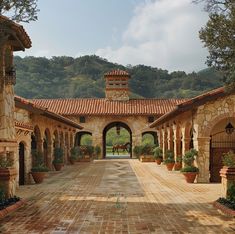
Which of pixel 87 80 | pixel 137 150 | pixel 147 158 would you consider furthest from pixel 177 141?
pixel 87 80

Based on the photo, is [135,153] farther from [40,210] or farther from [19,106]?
[40,210]

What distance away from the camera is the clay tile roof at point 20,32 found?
907 centimetres

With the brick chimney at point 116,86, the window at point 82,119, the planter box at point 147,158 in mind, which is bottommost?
the planter box at point 147,158

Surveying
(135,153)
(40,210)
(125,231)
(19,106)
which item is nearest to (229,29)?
(125,231)

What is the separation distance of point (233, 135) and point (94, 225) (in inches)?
493

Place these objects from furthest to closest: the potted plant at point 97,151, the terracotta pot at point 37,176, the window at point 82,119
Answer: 1. the window at point 82,119
2. the potted plant at point 97,151
3. the terracotta pot at point 37,176

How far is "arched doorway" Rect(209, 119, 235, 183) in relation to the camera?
1677 cm

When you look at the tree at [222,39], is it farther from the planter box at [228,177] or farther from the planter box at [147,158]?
the planter box at [147,158]

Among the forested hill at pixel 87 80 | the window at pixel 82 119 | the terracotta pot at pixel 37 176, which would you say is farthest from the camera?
the forested hill at pixel 87 80

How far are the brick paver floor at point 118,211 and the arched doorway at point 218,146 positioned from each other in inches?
85.1

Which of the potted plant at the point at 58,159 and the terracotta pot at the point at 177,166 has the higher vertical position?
the potted plant at the point at 58,159

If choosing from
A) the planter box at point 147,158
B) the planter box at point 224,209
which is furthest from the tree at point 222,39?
the planter box at point 147,158

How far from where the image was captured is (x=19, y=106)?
50.0 ft

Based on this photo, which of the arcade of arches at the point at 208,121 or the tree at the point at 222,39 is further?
the arcade of arches at the point at 208,121
